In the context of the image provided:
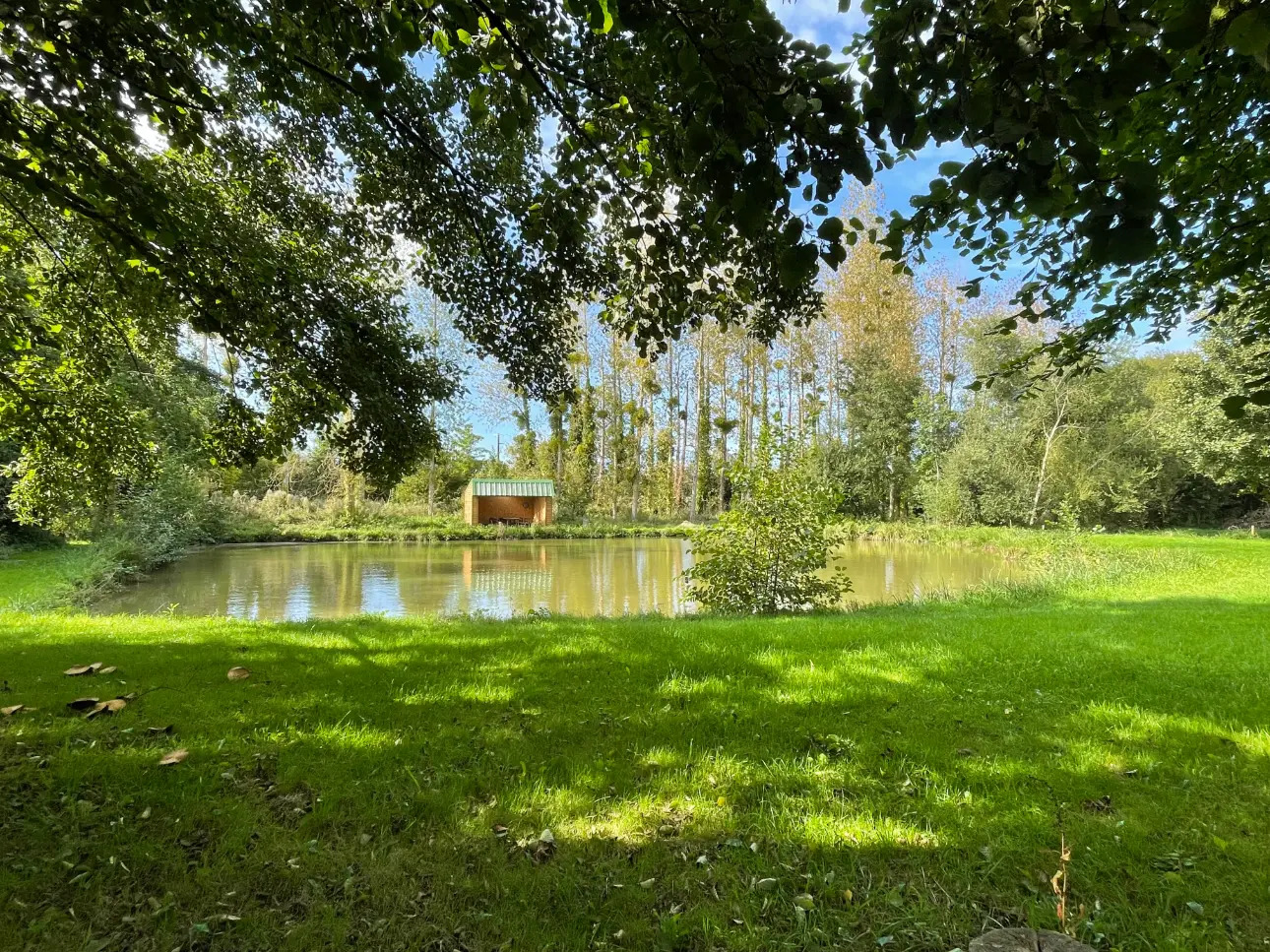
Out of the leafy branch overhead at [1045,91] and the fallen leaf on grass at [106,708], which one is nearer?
the leafy branch overhead at [1045,91]

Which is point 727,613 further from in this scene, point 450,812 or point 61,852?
point 61,852

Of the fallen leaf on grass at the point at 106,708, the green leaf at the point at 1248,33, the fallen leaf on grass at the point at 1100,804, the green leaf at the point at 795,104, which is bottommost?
the fallen leaf on grass at the point at 1100,804

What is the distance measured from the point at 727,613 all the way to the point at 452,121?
7101 mm

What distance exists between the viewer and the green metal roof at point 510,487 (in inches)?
1169

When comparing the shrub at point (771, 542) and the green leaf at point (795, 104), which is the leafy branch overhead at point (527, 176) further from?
the shrub at point (771, 542)

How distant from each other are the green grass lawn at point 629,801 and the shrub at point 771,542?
4.15 metres

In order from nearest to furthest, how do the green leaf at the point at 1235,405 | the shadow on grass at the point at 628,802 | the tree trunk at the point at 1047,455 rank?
the green leaf at the point at 1235,405 → the shadow on grass at the point at 628,802 → the tree trunk at the point at 1047,455

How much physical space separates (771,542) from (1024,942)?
7727 millimetres

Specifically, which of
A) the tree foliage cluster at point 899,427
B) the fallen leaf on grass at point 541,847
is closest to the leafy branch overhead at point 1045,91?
the fallen leaf on grass at point 541,847

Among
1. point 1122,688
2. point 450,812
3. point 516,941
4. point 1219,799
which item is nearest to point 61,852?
point 450,812

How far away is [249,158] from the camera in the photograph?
197 inches

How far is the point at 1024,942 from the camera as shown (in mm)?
1528

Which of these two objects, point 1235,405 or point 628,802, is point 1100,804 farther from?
point 628,802

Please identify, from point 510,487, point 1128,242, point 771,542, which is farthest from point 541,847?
point 510,487
